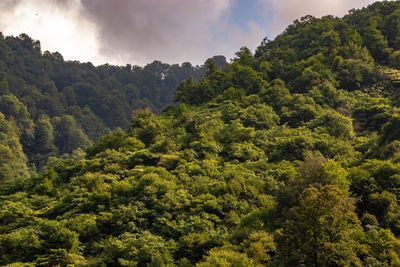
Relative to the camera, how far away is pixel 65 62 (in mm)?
192375

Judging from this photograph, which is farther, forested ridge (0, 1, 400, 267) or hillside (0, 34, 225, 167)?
hillside (0, 34, 225, 167)

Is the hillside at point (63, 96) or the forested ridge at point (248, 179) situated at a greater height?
the hillside at point (63, 96)

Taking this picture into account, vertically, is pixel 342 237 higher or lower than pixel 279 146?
lower

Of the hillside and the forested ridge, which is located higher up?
the hillside

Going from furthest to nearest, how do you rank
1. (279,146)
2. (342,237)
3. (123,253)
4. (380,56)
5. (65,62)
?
(65,62)
(380,56)
(279,146)
(123,253)
(342,237)

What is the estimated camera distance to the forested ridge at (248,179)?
28219mm

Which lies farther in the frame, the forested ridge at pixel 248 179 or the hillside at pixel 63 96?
the hillside at pixel 63 96

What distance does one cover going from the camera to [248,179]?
137 feet

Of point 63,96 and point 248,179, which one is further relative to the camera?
point 63,96

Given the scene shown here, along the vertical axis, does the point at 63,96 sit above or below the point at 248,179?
above

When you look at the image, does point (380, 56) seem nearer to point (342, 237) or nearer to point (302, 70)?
point (302, 70)

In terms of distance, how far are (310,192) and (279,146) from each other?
81.7ft

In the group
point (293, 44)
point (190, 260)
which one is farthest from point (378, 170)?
point (293, 44)

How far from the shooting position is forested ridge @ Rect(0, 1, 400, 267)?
28219 mm
